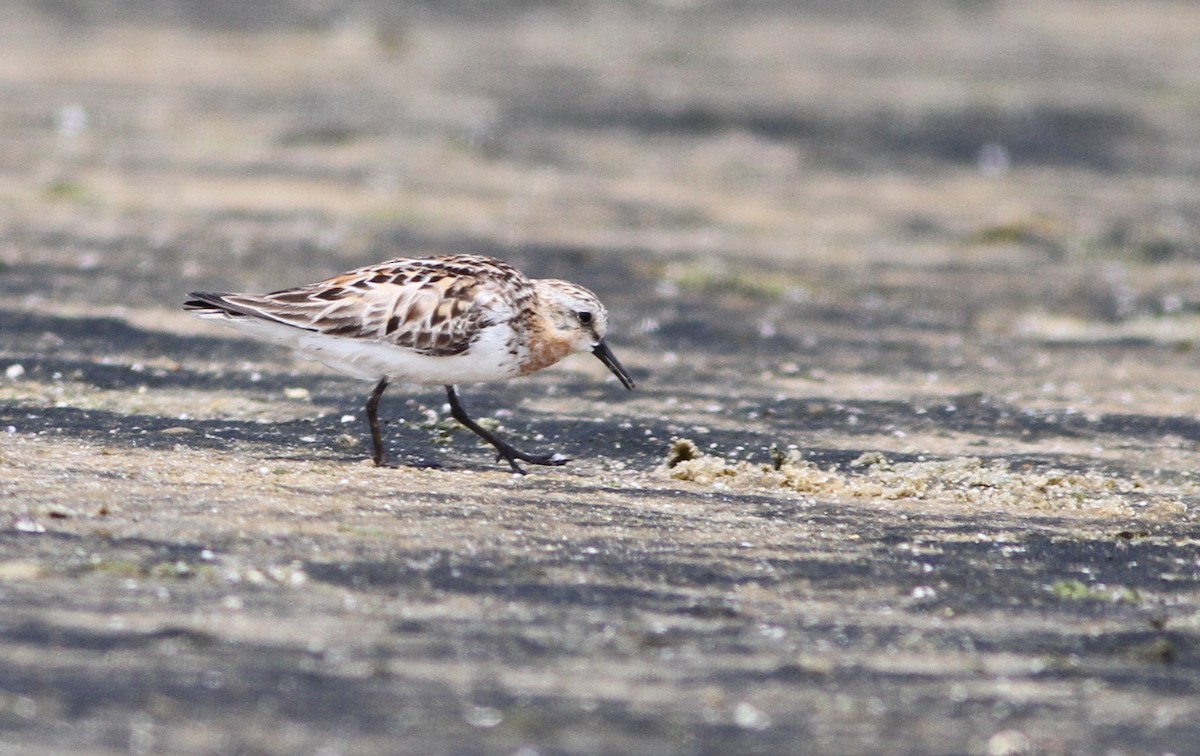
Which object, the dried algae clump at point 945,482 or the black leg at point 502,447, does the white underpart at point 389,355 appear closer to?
the black leg at point 502,447

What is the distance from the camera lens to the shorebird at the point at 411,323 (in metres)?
7.91

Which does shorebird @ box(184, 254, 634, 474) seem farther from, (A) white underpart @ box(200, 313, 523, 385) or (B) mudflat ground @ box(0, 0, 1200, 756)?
(B) mudflat ground @ box(0, 0, 1200, 756)

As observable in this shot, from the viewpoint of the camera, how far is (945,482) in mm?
8273

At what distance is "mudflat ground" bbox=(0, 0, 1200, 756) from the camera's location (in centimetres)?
512

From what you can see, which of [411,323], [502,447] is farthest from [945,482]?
[411,323]

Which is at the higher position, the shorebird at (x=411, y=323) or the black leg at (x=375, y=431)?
the shorebird at (x=411, y=323)

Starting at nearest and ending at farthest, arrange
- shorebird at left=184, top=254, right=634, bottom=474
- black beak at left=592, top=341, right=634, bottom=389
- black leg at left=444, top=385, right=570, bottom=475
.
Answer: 1. shorebird at left=184, top=254, right=634, bottom=474
2. black leg at left=444, top=385, right=570, bottom=475
3. black beak at left=592, top=341, right=634, bottom=389

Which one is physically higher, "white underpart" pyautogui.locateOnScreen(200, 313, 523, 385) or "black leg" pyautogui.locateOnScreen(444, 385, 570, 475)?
"white underpart" pyautogui.locateOnScreen(200, 313, 523, 385)

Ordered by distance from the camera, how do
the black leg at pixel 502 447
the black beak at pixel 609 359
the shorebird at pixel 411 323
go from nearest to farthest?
the shorebird at pixel 411 323
the black leg at pixel 502 447
the black beak at pixel 609 359

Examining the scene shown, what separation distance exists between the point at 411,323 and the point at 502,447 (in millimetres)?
763

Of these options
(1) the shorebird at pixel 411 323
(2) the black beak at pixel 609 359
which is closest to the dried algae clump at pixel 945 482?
(2) the black beak at pixel 609 359

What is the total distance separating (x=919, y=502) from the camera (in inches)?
309

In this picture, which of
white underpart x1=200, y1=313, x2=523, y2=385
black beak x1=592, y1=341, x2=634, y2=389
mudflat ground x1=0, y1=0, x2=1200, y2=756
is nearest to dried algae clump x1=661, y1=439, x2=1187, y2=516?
mudflat ground x1=0, y1=0, x2=1200, y2=756

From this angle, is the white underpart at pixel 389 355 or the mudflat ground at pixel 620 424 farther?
the white underpart at pixel 389 355
